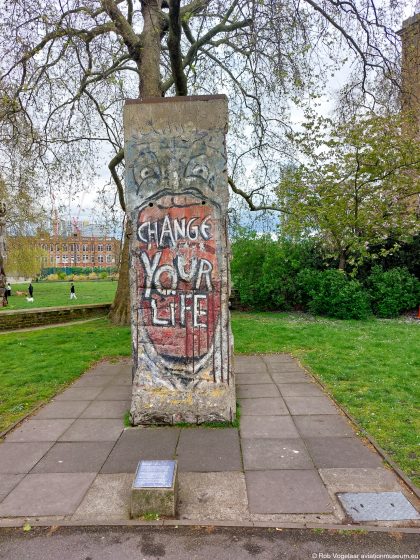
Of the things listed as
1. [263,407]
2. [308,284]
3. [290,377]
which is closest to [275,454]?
[263,407]

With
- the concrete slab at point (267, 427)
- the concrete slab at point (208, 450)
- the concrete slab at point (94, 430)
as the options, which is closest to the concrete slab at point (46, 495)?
the concrete slab at point (94, 430)

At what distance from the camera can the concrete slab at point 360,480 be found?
371 cm

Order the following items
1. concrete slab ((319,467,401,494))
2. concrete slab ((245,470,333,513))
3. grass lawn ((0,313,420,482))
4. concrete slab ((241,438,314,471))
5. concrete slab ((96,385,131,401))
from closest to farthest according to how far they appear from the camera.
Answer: concrete slab ((245,470,333,513))
concrete slab ((319,467,401,494))
concrete slab ((241,438,314,471))
grass lawn ((0,313,420,482))
concrete slab ((96,385,131,401))

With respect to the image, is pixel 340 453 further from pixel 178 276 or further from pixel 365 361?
pixel 365 361

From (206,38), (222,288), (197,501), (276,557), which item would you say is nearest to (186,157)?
(222,288)

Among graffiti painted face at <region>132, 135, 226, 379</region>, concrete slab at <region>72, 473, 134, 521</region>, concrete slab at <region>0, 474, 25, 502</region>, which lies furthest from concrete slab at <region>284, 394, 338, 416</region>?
concrete slab at <region>0, 474, 25, 502</region>

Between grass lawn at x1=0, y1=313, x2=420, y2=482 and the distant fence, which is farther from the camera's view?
the distant fence

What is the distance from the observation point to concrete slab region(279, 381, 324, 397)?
6.39 m

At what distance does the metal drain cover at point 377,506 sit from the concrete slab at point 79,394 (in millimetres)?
4175

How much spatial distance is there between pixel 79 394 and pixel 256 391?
9.25 ft

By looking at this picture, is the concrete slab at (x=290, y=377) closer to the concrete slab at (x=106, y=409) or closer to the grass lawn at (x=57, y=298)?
the concrete slab at (x=106, y=409)

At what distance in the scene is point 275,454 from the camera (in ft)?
14.4

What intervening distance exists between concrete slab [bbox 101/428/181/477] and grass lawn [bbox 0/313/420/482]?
182 cm

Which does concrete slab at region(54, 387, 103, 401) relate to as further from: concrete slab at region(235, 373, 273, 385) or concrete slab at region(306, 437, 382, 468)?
concrete slab at region(306, 437, 382, 468)
